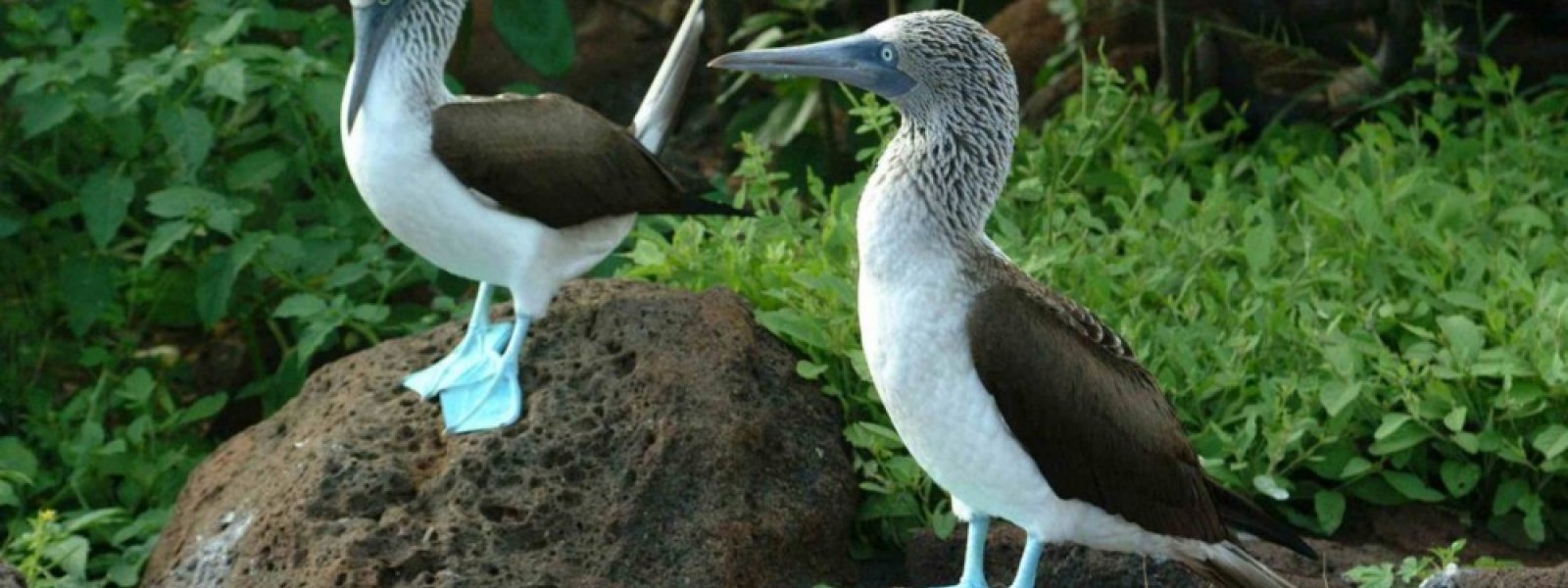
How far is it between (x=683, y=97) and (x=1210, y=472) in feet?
4.61

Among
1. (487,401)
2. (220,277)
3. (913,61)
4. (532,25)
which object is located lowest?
(220,277)

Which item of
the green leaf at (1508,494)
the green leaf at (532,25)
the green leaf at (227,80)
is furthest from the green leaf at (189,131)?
the green leaf at (1508,494)

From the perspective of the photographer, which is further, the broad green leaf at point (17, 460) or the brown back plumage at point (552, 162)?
the broad green leaf at point (17, 460)

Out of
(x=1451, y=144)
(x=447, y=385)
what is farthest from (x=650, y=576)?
(x=1451, y=144)

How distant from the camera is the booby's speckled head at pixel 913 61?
3895 mm

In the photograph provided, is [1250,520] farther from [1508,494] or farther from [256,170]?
[256,170]

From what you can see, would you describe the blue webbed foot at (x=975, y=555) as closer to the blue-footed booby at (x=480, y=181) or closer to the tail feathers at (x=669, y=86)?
the blue-footed booby at (x=480, y=181)

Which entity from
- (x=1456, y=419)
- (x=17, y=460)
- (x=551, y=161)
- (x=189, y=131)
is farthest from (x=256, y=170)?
(x=1456, y=419)

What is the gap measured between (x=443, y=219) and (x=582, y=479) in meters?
0.59

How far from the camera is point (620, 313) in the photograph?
4789 millimetres

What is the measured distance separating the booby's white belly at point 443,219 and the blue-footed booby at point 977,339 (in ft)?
3.04

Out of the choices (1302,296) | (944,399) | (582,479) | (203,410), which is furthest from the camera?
(203,410)

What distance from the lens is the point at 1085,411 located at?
398 centimetres

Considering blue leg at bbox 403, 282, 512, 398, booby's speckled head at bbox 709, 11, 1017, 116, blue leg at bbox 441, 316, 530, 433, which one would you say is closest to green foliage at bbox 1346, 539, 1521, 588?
booby's speckled head at bbox 709, 11, 1017, 116
